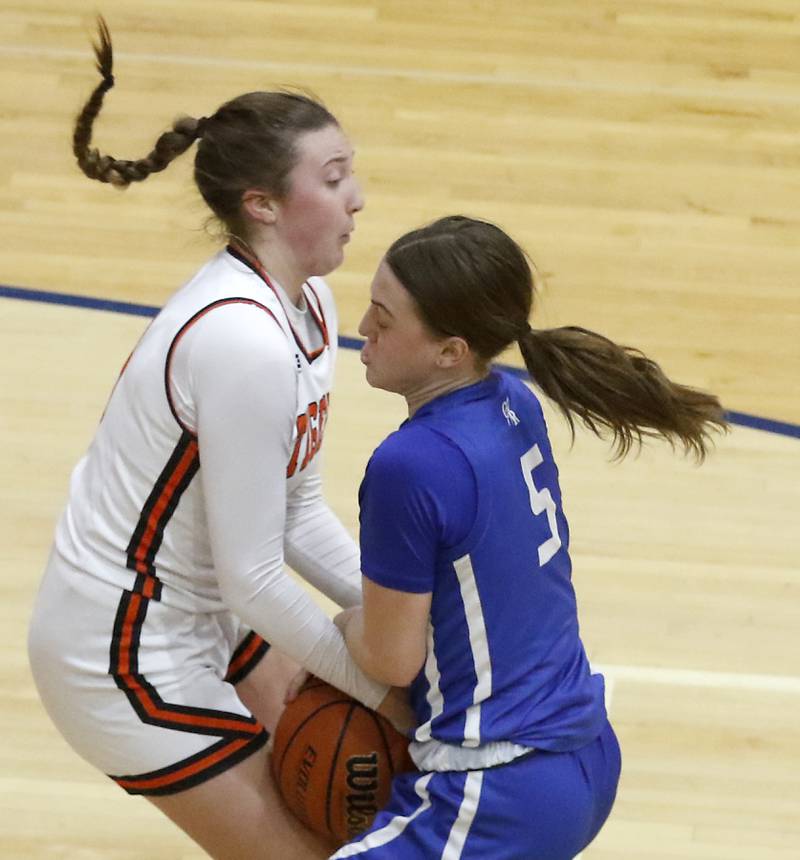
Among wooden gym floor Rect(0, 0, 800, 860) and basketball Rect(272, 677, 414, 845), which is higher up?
basketball Rect(272, 677, 414, 845)

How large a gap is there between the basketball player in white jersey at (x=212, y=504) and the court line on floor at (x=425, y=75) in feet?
13.3

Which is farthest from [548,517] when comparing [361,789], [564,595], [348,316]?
[348,316]

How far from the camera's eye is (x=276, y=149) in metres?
2.58

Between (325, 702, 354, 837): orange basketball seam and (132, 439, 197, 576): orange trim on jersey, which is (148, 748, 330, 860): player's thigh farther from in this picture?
(132, 439, 197, 576): orange trim on jersey

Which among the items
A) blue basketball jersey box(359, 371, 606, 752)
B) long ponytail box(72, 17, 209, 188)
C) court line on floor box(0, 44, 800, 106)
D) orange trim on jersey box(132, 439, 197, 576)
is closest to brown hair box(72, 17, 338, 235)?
long ponytail box(72, 17, 209, 188)

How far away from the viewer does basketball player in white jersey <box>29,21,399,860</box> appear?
245 cm

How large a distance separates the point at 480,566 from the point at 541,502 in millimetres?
157

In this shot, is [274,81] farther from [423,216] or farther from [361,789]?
[361,789]

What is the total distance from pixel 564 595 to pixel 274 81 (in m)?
4.52

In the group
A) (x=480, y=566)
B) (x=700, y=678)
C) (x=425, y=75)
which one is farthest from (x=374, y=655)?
(x=425, y=75)

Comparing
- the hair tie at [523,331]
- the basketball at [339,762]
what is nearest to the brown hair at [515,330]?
the hair tie at [523,331]

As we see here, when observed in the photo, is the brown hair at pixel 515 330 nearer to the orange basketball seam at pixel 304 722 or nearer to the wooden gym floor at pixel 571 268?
the orange basketball seam at pixel 304 722

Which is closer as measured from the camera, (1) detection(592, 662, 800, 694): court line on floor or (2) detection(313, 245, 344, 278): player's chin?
(2) detection(313, 245, 344, 278): player's chin

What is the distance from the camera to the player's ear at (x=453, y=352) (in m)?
2.36
